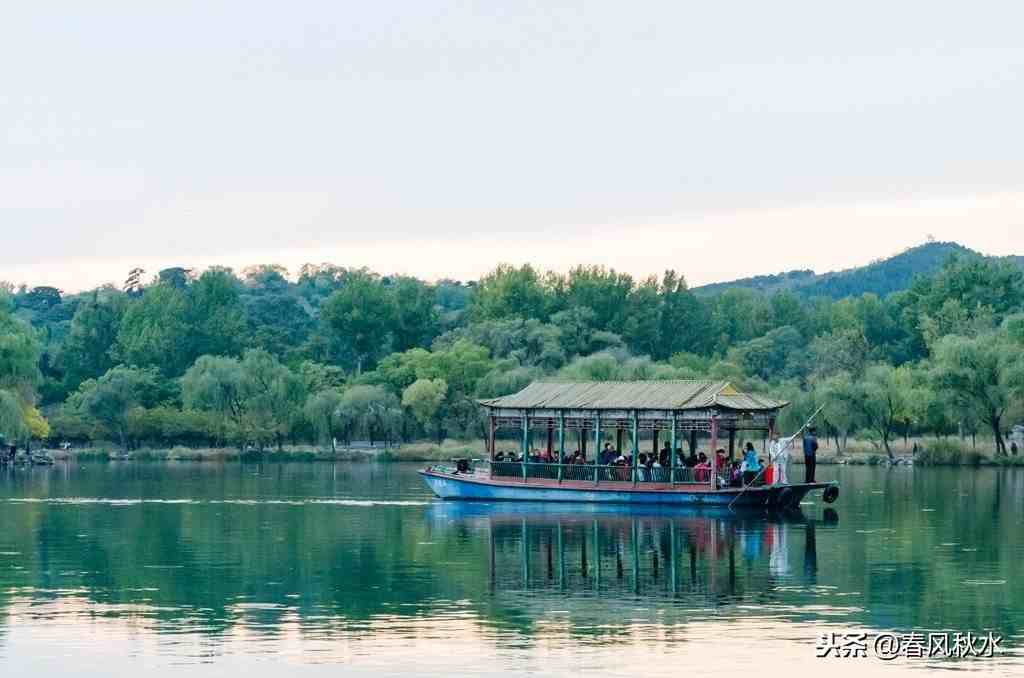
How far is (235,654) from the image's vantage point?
22.7 meters

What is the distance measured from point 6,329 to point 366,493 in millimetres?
43961

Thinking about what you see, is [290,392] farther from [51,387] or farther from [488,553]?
[488,553]

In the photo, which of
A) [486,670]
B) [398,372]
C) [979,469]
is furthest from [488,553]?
[398,372]

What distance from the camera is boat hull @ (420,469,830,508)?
47844mm

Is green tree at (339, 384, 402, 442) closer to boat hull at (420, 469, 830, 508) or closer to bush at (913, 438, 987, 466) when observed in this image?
bush at (913, 438, 987, 466)

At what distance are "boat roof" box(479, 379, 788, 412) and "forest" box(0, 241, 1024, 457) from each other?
38253mm

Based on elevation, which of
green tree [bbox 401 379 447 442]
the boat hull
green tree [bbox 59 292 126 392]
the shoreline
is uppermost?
green tree [bbox 59 292 126 392]

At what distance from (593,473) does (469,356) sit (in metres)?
57.8

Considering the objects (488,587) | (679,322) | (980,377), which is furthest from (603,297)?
(488,587)

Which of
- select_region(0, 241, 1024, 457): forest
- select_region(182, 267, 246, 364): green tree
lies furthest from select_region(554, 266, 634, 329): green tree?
select_region(182, 267, 246, 364): green tree

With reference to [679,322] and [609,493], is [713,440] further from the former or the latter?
[679,322]

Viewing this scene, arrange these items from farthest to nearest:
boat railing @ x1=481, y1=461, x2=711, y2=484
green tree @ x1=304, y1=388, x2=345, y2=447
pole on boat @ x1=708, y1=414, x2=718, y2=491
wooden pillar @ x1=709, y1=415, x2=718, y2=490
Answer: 1. green tree @ x1=304, y1=388, x2=345, y2=447
2. boat railing @ x1=481, y1=461, x2=711, y2=484
3. pole on boat @ x1=708, y1=414, x2=718, y2=491
4. wooden pillar @ x1=709, y1=415, x2=718, y2=490

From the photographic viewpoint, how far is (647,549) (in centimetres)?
3691

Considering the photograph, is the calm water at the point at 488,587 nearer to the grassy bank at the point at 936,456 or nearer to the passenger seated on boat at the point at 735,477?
→ the passenger seated on boat at the point at 735,477
